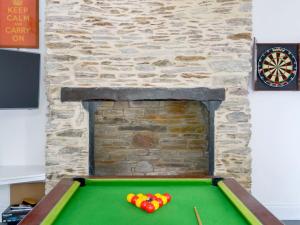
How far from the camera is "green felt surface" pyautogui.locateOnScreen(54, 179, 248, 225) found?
1.68 metres

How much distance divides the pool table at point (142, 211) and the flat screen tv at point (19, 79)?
1590 mm

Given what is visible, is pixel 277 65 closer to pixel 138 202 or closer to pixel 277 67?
pixel 277 67

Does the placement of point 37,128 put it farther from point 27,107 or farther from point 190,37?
point 190,37

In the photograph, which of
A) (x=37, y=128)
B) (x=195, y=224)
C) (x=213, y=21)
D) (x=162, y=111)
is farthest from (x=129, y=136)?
(x=195, y=224)

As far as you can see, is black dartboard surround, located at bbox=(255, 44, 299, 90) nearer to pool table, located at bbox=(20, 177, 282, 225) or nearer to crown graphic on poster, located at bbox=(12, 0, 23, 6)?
pool table, located at bbox=(20, 177, 282, 225)

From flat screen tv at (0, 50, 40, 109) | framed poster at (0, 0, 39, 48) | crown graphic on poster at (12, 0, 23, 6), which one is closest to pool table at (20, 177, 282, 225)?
flat screen tv at (0, 50, 40, 109)

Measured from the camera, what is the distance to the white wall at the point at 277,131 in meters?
4.05

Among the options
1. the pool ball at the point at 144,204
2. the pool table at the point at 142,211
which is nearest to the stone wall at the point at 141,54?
the pool table at the point at 142,211

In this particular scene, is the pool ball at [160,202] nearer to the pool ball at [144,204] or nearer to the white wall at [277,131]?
the pool ball at [144,204]

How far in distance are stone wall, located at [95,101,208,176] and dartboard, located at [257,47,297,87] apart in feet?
2.86

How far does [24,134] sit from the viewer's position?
4.05 meters

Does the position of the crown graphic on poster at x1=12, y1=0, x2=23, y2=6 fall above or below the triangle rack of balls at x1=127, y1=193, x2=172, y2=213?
above

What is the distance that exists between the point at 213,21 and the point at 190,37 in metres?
0.29

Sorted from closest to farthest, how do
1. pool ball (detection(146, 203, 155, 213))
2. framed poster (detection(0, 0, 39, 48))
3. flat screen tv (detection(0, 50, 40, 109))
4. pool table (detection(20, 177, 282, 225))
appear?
pool table (detection(20, 177, 282, 225)) < pool ball (detection(146, 203, 155, 213)) < flat screen tv (detection(0, 50, 40, 109)) < framed poster (detection(0, 0, 39, 48))
